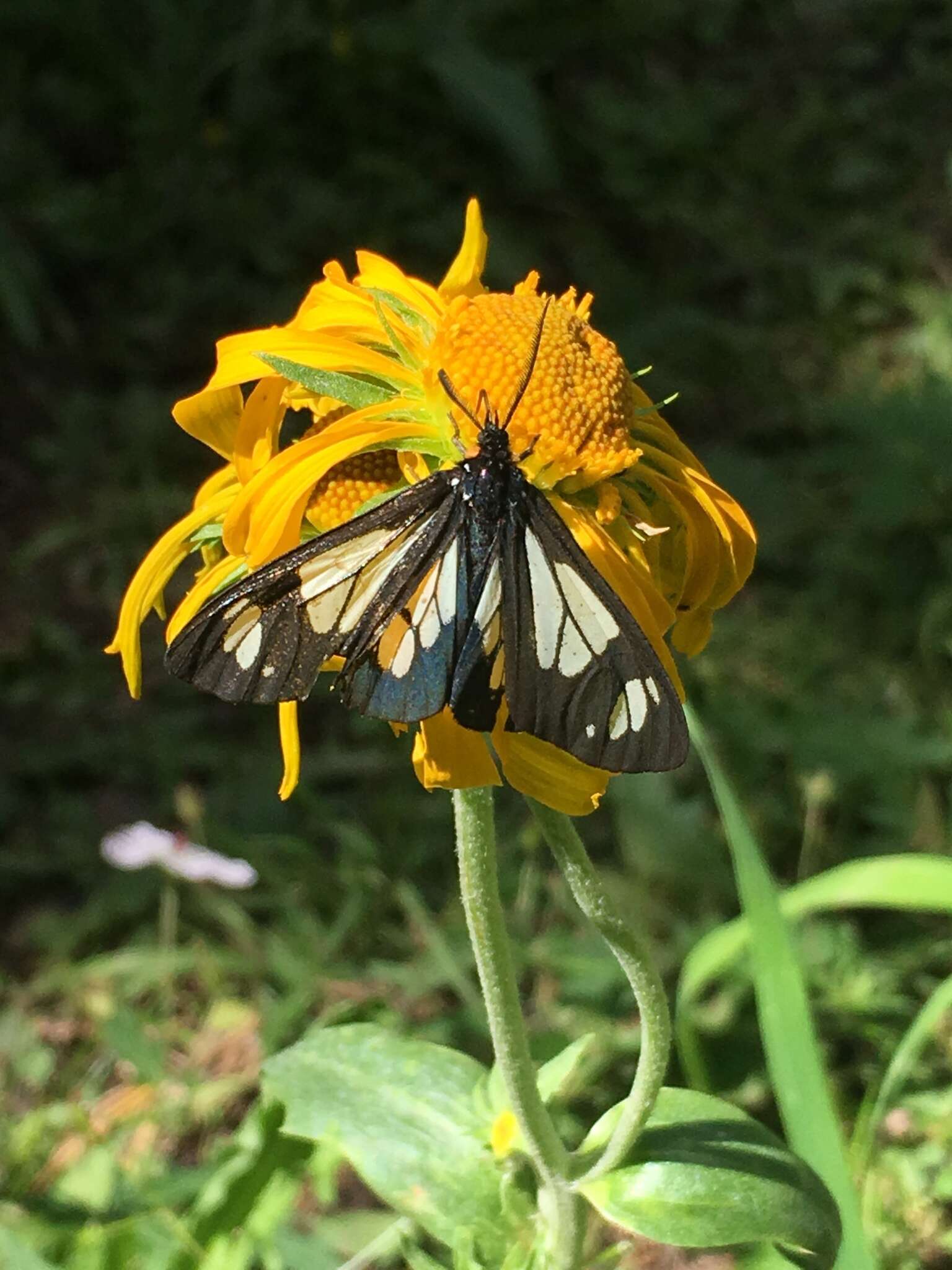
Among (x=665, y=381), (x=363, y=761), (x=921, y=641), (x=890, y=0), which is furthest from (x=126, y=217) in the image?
(x=890, y=0)

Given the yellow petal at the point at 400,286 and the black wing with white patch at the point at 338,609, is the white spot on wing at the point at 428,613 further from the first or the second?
the yellow petal at the point at 400,286

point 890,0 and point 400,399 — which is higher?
point 890,0

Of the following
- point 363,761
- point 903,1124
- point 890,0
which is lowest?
point 903,1124

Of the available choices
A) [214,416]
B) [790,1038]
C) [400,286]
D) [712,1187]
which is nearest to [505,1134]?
[712,1187]

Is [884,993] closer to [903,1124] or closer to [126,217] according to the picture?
[903,1124]

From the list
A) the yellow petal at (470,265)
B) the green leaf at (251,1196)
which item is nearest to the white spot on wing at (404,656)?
the yellow petal at (470,265)

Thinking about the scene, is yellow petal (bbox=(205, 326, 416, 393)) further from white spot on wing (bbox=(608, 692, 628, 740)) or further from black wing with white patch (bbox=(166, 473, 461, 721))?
white spot on wing (bbox=(608, 692, 628, 740))
